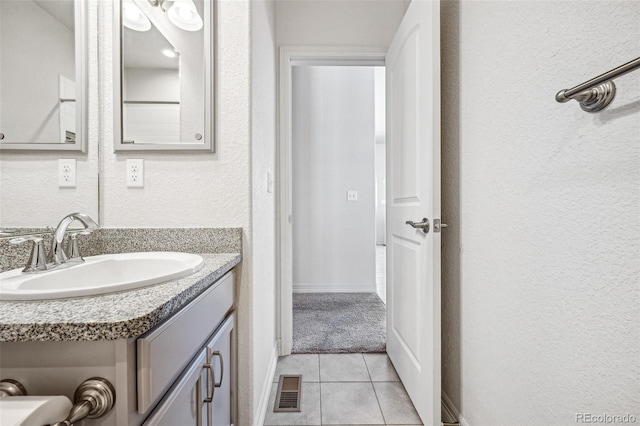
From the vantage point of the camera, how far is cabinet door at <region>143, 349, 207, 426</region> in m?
0.62

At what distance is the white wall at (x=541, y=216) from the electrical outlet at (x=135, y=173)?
1308 millimetres

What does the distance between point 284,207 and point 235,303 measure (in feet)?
3.14

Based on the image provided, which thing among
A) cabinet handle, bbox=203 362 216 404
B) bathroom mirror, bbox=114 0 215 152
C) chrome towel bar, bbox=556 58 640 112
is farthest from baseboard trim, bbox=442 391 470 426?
bathroom mirror, bbox=114 0 215 152

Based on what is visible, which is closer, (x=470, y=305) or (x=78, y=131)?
(x=78, y=131)

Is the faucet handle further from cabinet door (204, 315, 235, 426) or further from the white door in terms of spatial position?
the white door

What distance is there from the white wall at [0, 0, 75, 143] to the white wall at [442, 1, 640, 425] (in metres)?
1.45

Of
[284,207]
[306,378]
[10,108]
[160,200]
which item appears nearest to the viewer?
[10,108]

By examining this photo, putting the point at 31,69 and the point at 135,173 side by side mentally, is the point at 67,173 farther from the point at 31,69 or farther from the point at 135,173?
the point at 31,69

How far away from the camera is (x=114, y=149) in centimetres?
118

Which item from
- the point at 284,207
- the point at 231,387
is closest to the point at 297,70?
the point at 284,207

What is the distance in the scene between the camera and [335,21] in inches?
81.4

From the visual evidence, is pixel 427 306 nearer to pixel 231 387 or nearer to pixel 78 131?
pixel 231 387

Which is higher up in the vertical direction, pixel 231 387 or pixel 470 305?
pixel 470 305

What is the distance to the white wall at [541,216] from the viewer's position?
0.66 meters
